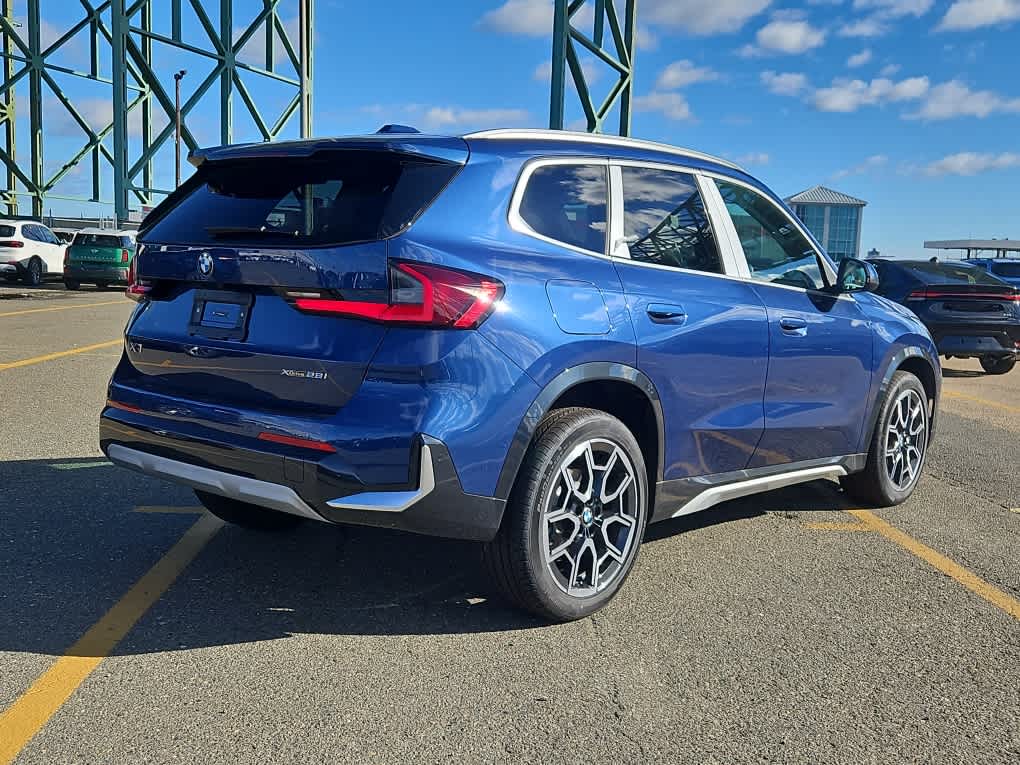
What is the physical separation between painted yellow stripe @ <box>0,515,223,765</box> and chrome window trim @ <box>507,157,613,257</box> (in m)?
1.94

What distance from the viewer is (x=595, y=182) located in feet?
12.7

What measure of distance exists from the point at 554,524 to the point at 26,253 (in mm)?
24871

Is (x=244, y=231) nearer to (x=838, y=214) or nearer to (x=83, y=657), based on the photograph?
(x=83, y=657)

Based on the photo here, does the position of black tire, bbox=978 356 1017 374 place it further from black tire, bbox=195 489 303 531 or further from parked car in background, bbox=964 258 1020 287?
black tire, bbox=195 489 303 531

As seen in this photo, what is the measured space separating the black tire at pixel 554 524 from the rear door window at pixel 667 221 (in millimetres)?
747

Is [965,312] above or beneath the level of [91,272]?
beneath

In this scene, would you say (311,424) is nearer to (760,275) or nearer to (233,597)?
(233,597)

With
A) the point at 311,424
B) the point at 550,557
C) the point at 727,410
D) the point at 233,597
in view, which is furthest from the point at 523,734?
the point at 727,410

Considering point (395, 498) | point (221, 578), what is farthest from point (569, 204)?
point (221, 578)

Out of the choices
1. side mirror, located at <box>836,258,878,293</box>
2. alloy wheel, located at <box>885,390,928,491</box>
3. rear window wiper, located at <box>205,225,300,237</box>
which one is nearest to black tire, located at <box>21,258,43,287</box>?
rear window wiper, located at <box>205,225,300,237</box>

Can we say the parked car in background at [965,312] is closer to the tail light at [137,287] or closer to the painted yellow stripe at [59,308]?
the tail light at [137,287]

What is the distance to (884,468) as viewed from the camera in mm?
5379

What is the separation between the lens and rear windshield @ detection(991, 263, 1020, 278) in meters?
20.2

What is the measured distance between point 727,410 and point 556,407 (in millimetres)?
955
